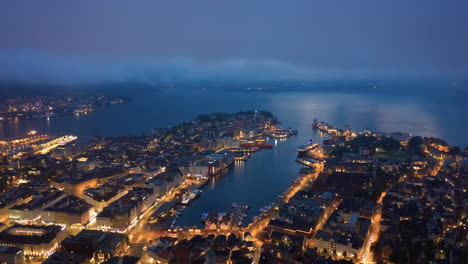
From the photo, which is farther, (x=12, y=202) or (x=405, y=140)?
(x=405, y=140)

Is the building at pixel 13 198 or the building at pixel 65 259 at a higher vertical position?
the building at pixel 65 259

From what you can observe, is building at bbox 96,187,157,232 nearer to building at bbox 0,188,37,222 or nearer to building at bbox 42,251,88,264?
building at bbox 42,251,88,264

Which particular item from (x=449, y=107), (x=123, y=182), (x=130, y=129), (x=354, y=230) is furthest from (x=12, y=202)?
(x=449, y=107)

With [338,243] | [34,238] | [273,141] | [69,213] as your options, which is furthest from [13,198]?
[273,141]

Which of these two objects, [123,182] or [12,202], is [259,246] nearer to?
[123,182]

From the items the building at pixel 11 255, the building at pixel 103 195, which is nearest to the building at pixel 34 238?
the building at pixel 11 255

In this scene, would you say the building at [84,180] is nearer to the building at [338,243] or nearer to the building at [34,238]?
the building at [34,238]
